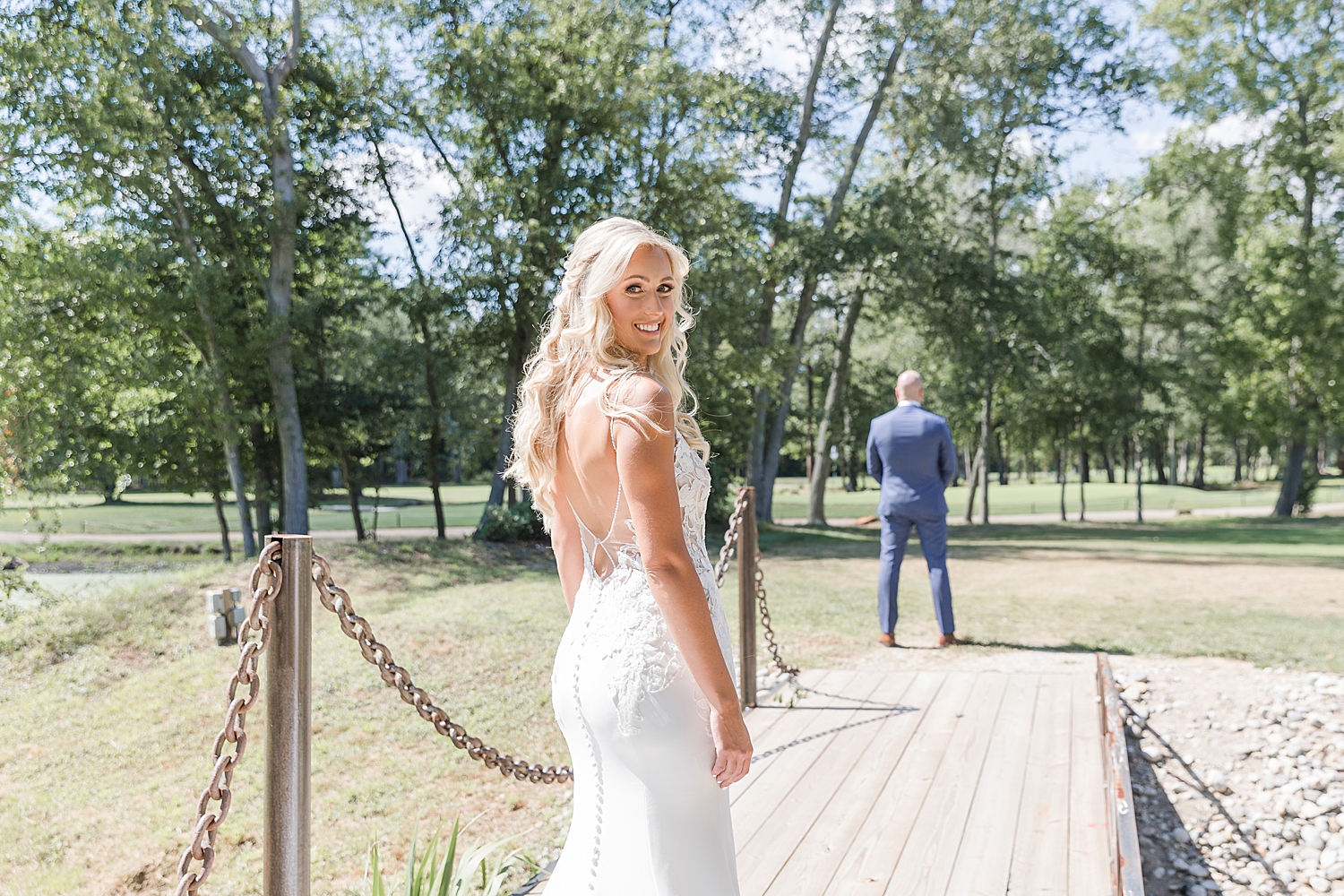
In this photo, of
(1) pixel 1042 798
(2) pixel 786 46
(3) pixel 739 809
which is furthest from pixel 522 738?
(2) pixel 786 46

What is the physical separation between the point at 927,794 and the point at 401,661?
5.34 metres

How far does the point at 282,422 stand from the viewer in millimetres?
16391

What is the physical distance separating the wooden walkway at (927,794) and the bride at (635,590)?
4.71ft

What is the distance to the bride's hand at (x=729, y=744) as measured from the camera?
7.16 feet

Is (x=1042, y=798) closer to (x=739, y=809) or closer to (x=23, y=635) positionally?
(x=739, y=809)

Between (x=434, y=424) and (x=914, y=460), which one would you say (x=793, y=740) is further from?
(x=434, y=424)

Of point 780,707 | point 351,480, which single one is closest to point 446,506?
point 351,480

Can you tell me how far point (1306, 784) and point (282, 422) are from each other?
49.6ft

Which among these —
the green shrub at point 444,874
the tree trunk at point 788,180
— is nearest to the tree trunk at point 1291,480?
the tree trunk at point 788,180

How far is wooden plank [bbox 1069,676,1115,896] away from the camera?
3553 millimetres

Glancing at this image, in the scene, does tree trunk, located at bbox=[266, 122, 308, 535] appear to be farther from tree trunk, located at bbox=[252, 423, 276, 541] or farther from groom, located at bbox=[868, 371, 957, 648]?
groom, located at bbox=[868, 371, 957, 648]

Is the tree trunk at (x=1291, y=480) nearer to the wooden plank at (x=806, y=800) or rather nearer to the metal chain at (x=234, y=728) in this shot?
the wooden plank at (x=806, y=800)

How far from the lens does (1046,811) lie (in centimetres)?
425

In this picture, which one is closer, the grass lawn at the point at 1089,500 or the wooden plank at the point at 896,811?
the wooden plank at the point at 896,811
